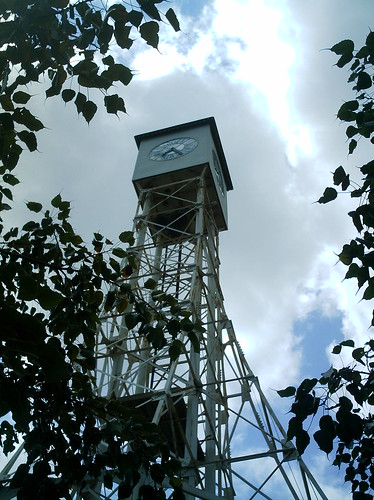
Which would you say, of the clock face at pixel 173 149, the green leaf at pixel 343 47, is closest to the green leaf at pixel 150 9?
the green leaf at pixel 343 47

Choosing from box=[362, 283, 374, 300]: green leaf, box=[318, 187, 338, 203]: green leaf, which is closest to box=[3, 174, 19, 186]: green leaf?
box=[318, 187, 338, 203]: green leaf

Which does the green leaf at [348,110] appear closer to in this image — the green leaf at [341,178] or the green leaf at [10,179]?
the green leaf at [341,178]

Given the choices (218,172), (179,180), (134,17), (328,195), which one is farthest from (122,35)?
(218,172)

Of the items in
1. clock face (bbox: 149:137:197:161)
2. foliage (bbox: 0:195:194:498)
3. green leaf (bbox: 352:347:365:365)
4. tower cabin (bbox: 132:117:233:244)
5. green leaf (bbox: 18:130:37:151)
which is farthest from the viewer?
clock face (bbox: 149:137:197:161)

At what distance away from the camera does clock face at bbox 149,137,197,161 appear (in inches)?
529

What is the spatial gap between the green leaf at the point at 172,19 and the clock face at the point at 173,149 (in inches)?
418

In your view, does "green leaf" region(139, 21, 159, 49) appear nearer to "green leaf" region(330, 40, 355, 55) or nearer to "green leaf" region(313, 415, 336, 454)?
"green leaf" region(330, 40, 355, 55)

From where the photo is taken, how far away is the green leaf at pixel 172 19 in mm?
2617

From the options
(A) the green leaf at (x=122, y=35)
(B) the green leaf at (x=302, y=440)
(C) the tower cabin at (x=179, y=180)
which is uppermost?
(C) the tower cabin at (x=179, y=180)

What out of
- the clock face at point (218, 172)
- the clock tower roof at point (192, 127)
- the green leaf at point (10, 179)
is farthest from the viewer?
the clock tower roof at point (192, 127)

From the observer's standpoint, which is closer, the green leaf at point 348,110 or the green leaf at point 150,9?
the green leaf at point 150,9

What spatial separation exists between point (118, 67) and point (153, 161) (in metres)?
10.6

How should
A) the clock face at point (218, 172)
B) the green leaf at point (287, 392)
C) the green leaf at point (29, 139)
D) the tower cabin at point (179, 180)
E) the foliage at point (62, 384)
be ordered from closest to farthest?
the foliage at point (62, 384), the green leaf at point (287, 392), the green leaf at point (29, 139), the tower cabin at point (179, 180), the clock face at point (218, 172)

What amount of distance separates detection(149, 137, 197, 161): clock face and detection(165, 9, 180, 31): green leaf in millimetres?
10619
